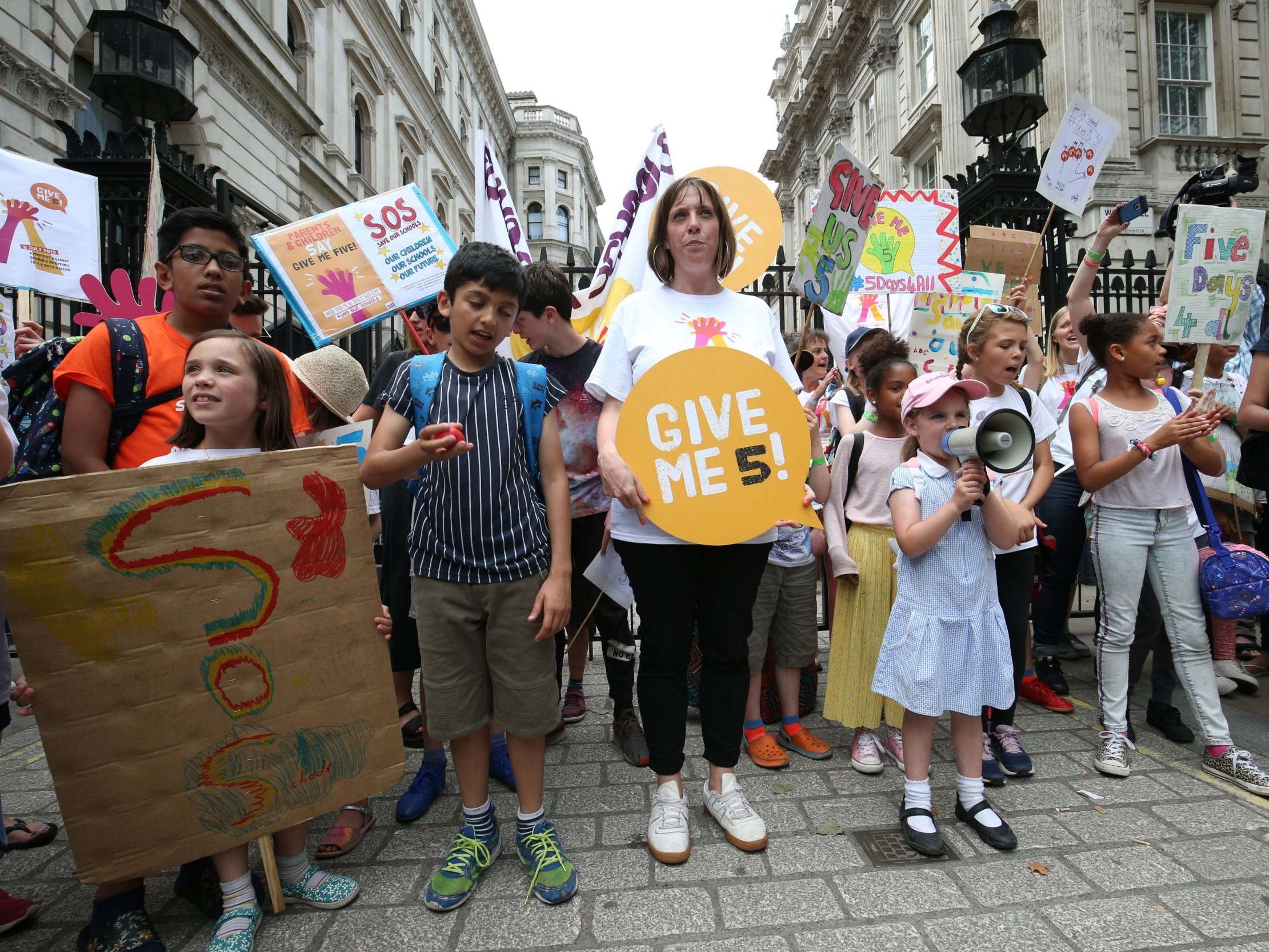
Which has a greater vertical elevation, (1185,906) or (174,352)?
(174,352)

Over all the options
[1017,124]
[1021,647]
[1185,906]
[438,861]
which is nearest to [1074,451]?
[1021,647]

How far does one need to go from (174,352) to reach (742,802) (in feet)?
8.09

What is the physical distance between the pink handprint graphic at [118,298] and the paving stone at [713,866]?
3.29 metres

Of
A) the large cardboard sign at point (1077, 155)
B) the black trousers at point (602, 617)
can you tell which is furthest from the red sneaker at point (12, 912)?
the large cardboard sign at point (1077, 155)

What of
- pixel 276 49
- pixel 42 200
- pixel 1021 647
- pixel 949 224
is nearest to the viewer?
pixel 1021 647

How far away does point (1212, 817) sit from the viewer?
2.61 meters

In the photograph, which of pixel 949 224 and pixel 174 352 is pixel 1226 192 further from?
pixel 174 352

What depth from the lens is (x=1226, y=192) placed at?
4113mm

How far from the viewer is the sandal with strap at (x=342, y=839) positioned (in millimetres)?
2469

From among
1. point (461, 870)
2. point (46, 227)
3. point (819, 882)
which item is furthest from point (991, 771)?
point (46, 227)

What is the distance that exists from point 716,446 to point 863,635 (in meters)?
1.33

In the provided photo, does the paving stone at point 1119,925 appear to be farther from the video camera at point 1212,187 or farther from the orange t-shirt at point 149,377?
the video camera at point 1212,187

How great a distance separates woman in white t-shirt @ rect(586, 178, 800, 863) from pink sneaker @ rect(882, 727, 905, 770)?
3.00 ft

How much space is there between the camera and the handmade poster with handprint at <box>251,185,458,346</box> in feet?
12.4
